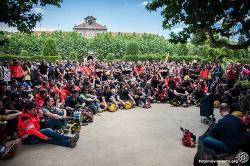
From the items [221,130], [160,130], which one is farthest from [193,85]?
[221,130]

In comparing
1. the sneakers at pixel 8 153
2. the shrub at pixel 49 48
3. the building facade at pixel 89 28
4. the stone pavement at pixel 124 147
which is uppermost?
the building facade at pixel 89 28

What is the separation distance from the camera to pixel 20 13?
42.9 ft

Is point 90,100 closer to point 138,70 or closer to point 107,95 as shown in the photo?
point 107,95

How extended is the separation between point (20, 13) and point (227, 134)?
1108cm

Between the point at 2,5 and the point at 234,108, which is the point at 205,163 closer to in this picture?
the point at 234,108

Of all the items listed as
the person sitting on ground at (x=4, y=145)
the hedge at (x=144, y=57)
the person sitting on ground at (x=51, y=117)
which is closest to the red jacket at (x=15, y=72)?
the person sitting on ground at (x=51, y=117)

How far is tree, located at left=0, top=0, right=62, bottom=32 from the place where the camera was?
12.0 metres

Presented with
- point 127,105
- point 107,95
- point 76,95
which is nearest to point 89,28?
point 107,95

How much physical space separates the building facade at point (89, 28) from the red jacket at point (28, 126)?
3997 inches

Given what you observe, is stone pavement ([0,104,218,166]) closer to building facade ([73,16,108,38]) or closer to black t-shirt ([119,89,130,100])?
black t-shirt ([119,89,130,100])

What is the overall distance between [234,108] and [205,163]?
6616 millimetres

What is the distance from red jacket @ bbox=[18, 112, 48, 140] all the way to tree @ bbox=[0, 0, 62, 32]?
5.80 meters

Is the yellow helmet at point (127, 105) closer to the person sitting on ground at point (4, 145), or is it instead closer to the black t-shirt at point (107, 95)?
the black t-shirt at point (107, 95)

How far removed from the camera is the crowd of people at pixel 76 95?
8.20 metres
